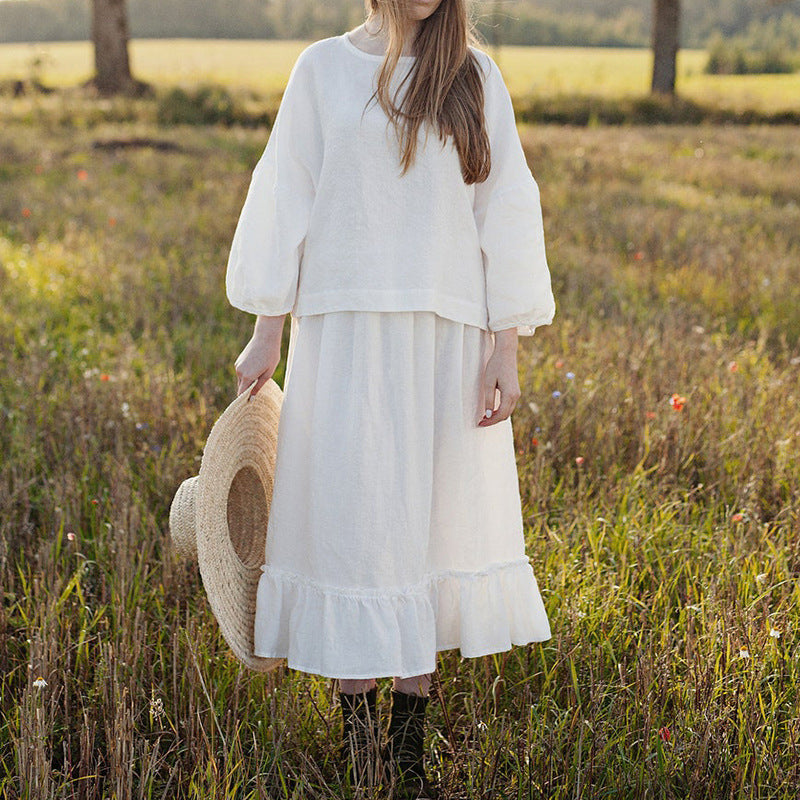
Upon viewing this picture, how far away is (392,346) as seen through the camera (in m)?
2.17

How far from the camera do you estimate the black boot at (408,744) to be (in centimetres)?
228

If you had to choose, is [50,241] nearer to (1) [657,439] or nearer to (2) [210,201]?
(2) [210,201]

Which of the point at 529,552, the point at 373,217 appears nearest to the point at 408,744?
the point at 529,552

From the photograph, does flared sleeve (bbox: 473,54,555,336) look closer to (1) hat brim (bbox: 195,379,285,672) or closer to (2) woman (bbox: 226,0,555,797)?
(2) woman (bbox: 226,0,555,797)

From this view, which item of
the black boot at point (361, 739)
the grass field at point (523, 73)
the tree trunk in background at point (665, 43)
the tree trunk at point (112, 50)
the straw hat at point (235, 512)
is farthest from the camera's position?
the tree trunk in background at point (665, 43)

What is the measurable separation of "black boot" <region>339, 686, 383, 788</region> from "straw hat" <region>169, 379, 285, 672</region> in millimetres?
226

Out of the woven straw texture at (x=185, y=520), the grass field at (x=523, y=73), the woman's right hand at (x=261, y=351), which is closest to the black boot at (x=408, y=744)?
the woven straw texture at (x=185, y=520)

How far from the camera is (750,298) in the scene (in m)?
5.91

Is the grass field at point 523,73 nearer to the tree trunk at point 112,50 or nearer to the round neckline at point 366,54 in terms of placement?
the tree trunk at point 112,50

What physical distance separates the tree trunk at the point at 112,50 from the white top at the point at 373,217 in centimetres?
1786

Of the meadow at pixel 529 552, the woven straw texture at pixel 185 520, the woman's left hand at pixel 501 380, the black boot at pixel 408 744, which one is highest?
the woman's left hand at pixel 501 380

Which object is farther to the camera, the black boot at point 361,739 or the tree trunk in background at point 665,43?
the tree trunk in background at point 665,43

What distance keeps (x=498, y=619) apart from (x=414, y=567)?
0.27 m

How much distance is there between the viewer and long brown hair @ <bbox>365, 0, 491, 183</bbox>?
2162mm
